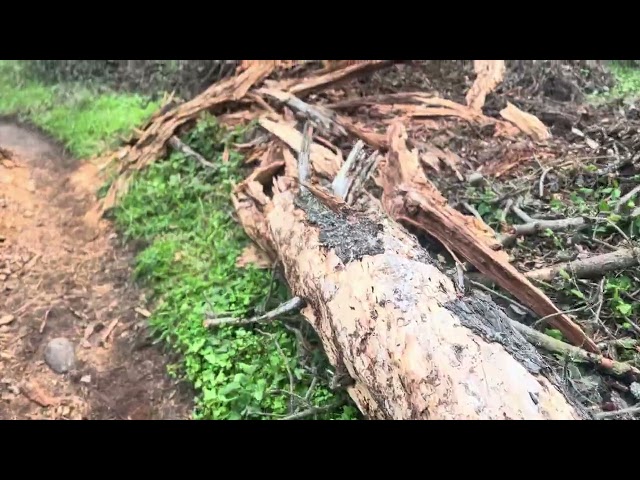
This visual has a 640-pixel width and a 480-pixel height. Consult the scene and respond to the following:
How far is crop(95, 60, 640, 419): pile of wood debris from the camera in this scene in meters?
2.07

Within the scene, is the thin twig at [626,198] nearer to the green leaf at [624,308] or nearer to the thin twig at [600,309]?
the thin twig at [600,309]

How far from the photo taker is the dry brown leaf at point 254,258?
3637 mm

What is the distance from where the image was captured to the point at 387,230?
2.84m

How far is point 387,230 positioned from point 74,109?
13.6 ft

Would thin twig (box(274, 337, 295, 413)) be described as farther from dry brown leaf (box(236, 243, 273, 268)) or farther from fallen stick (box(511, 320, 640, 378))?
fallen stick (box(511, 320, 640, 378))

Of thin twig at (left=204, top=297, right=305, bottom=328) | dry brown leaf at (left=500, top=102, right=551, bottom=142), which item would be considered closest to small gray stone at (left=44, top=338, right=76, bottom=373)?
thin twig at (left=204, top=297, right=305, bottom=328)

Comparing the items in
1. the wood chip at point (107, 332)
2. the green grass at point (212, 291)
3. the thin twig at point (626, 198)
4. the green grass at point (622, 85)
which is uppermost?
the green grass at point (622, 85)

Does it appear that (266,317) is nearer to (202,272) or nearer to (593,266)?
(202,272)

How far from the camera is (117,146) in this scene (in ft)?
16.9

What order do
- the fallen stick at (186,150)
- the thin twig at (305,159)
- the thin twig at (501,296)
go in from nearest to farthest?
the thin twig at (501,296), the thin twig at (305,159), the fallen stick at (186,150)

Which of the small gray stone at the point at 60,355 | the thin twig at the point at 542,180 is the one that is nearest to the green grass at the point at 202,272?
the small gray stone at the point at 60,355


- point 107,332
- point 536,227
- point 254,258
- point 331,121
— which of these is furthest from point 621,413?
point 331,121

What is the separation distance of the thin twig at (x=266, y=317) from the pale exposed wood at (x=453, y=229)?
80 centimetres
